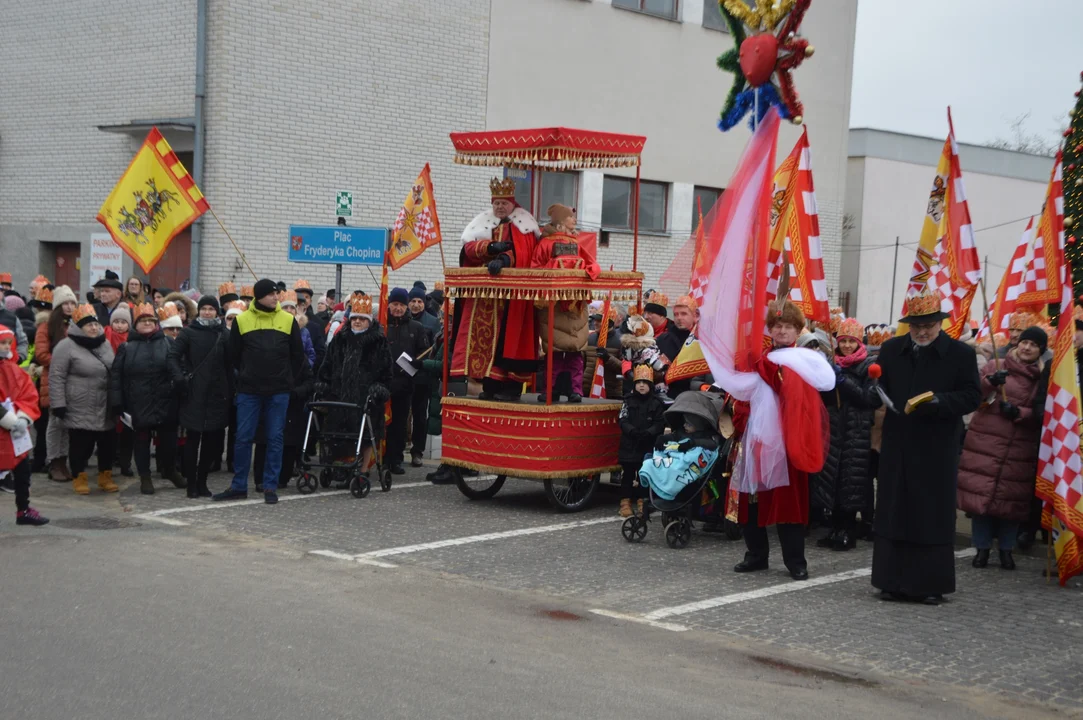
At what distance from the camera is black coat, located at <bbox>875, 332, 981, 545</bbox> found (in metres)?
8.23

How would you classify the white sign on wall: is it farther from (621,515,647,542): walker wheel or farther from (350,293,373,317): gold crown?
(621,515,647,542): walker wheel

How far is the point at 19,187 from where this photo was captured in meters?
22.1

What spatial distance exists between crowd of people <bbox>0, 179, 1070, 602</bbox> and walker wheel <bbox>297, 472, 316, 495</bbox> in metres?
0.38

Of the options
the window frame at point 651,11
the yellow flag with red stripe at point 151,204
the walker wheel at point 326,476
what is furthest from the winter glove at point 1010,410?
the window frame at point 651,11

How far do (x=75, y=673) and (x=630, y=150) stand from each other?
752cm

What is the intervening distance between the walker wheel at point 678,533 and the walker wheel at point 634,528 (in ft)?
0.80

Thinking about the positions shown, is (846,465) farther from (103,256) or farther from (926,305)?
(103,256)

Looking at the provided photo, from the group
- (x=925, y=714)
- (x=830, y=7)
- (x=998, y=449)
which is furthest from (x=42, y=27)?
(x=925, y=714)

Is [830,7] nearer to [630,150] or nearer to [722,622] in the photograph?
[630,150]

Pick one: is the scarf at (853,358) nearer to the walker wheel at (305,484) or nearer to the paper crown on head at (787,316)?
the paper crown on head at (787,316)

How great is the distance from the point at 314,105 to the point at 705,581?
1401cm

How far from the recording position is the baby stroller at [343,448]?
12.1 meters

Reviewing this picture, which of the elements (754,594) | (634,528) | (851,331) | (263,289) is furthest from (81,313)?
(851,331)

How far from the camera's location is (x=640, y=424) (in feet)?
35.7
